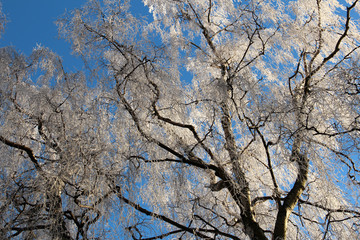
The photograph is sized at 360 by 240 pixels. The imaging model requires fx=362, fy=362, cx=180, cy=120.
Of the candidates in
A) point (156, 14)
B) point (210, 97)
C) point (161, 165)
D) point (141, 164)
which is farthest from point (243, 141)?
point (156, 14)

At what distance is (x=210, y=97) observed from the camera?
4.32m

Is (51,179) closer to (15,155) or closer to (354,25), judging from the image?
(15,155)

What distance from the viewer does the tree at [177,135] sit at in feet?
11.2

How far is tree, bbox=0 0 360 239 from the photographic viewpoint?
11.2ft

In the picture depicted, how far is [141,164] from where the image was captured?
375 cm

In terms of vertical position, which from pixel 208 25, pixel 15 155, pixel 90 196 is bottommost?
pixel 90 196

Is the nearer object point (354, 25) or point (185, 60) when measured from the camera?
point (354, 25)

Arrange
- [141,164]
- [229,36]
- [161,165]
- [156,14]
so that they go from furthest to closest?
[156,14] < [229,36] < [161,165] < [141,164]

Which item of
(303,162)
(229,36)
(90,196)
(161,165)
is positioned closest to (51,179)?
(90,196)

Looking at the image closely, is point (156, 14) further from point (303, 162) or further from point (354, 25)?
point (303, 162)

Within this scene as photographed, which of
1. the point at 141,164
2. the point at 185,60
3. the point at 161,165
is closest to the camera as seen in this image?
the point at 141,164

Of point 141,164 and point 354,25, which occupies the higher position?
point 354,25

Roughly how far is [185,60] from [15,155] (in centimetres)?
253

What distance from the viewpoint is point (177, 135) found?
4.15 meters
